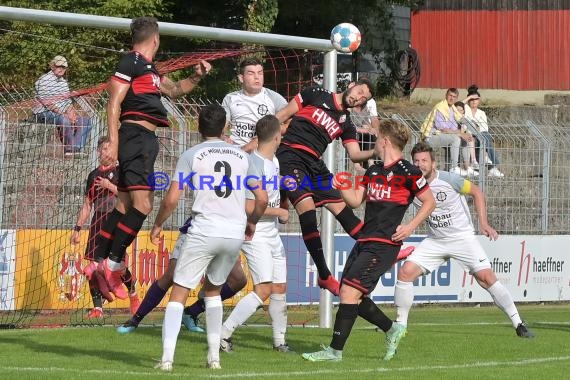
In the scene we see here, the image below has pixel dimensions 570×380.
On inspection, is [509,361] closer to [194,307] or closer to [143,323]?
[194,307]

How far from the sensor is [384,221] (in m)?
11.3

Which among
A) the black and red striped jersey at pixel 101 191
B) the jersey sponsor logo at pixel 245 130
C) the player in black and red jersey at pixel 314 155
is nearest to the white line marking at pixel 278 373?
the player in black and red jersey at pixel 314 155

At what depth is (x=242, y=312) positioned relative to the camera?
1195 cm

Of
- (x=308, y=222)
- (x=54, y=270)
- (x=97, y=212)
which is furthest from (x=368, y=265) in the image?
(x=54, y=270)

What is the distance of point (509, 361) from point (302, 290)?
7279 millimetres

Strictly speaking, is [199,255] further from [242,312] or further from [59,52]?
[59,52]

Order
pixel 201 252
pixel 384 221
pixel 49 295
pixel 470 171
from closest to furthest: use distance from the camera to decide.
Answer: pixel 201 252 < pixel 384 221 < pixel 49 295 < pixel 470 171

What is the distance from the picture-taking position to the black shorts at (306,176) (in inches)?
520

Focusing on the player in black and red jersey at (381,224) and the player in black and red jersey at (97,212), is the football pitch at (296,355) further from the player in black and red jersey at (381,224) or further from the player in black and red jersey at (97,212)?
the player in black and red jersey at (97,212)

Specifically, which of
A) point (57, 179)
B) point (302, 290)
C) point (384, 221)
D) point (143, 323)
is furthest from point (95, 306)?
point (384, 221)

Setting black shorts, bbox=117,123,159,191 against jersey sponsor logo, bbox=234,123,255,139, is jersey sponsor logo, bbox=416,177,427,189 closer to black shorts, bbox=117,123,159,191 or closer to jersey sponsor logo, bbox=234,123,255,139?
black shorts, bbox=117,123,159,191

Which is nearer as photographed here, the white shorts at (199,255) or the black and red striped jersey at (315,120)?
the white shorts at (199,255)

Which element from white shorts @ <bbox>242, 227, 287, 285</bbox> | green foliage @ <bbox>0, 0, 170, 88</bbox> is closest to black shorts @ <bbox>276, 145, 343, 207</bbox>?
white shorts @ <bbox>242, 227, 287, 285</bbox>

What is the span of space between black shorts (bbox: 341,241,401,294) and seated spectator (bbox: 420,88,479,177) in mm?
8700
